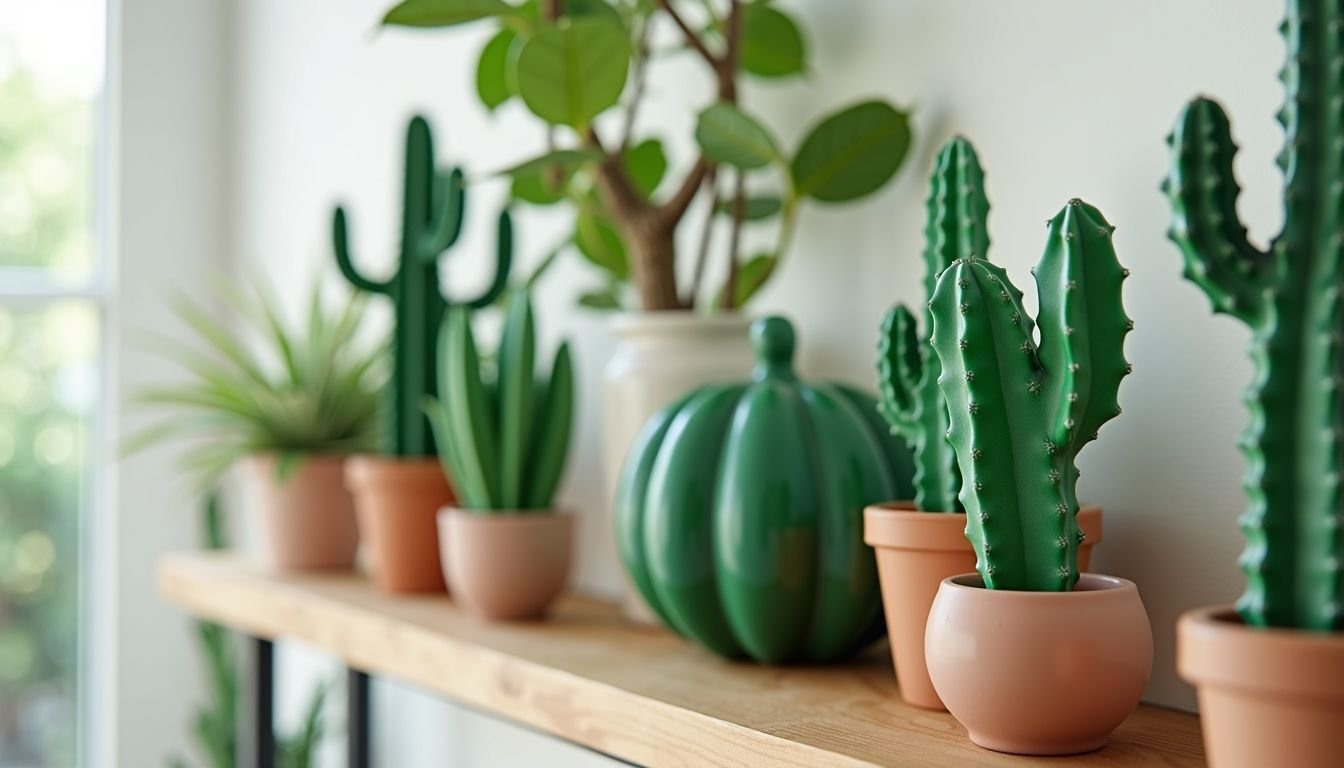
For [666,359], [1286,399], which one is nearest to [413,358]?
[666,359]

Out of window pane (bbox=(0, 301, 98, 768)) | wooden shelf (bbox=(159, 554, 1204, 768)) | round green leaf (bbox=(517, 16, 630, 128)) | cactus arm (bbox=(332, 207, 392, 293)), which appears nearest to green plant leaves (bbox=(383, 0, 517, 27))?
round green leaf (bbox=(517, 16, 630, 128))

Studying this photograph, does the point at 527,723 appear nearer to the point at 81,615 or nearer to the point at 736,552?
the point at 736,552

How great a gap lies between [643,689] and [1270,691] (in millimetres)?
347

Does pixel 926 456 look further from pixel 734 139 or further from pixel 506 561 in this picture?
pixel 506 561

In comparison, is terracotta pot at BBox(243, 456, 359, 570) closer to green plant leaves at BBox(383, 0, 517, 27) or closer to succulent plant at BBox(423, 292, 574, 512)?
succulent plant at BBox(423, 292, 574, 512)

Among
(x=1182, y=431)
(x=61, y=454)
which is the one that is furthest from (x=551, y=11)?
(x=61, y=454)

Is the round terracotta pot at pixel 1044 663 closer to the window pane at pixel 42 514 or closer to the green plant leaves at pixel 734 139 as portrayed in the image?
the green plant leaves at pixel 734 139

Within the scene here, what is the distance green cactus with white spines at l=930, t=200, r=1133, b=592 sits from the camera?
1.68 feet

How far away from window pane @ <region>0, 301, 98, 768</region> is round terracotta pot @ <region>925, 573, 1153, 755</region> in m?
1.48

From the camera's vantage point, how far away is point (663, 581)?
72 cm

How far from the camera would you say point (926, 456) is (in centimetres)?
65

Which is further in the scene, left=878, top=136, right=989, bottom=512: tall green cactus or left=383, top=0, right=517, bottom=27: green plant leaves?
left=383, top=0, right=517, bottom=27: green plant leaves

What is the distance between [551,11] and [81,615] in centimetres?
126

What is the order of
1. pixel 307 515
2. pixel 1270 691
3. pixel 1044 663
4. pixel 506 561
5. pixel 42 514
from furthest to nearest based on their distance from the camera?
pixel 42 514
pixel 307 515
pixel 506 561
pixel 1044 663
pixel 1270 691
